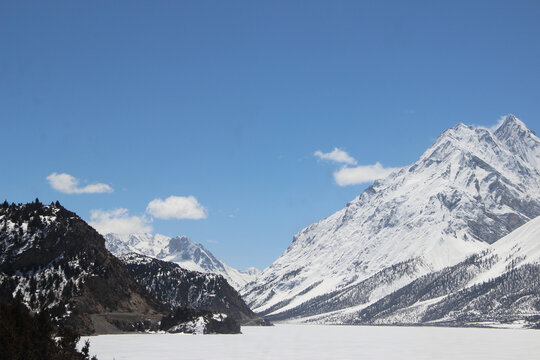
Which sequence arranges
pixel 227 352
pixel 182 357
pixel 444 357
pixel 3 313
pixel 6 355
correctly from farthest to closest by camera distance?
pixel 227 352, pixel 444 357, pixel 182 357, pixel 3 313, pixel 6 355

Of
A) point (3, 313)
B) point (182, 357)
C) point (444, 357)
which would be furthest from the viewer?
point (444, 357)

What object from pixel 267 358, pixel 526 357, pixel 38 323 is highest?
Answer: pixel 38 323

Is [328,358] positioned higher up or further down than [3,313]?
further down

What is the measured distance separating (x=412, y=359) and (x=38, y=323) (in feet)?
303

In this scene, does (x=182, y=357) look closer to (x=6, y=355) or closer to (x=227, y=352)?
(x=227, y=352)

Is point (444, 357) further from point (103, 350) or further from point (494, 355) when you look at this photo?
point (103, 350)

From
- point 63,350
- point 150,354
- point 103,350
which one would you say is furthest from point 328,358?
point 63,350

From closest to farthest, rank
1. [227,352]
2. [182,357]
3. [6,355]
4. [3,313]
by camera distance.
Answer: [6,355], [3,313], [182,357], [227,352]

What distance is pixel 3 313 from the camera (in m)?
112

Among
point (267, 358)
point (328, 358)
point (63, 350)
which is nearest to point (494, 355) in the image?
point (328, 358)

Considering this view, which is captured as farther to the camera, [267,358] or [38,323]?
[267,358]

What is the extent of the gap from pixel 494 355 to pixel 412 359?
32.3 meters

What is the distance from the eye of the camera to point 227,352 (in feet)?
611

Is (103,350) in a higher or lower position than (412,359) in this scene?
higher
